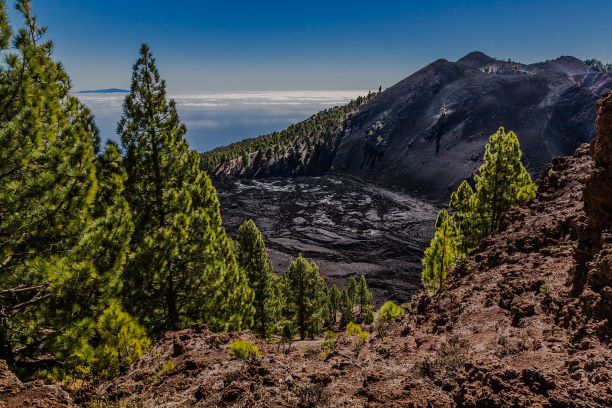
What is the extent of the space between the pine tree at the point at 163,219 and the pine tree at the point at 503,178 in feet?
58.1

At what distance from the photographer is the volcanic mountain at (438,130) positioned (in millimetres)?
116375

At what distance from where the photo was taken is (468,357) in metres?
7.08

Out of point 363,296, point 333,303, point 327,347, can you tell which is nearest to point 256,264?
point 327,347

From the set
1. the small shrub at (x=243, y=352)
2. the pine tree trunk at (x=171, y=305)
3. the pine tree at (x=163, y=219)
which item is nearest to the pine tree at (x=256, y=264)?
the pine tree at (x=163, y=219)

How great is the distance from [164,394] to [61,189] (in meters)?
4.42

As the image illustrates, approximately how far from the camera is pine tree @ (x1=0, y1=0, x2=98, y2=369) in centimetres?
746

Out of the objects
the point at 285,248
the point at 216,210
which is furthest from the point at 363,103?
the point at 216,210

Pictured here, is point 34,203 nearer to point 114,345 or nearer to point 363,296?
point 114,345

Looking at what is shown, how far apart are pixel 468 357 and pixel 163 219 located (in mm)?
11079

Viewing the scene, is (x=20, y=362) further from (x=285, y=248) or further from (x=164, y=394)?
(x=285, y=248)

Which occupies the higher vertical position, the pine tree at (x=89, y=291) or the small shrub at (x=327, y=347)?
the pine tree at (x=89, y=291)

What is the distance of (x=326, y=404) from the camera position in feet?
19.0

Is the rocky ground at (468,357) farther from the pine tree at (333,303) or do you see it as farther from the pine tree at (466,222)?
the pine tree at (333,303)

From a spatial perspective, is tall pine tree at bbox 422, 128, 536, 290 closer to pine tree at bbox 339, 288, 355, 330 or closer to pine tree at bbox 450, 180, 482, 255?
pine tree at bbox 450, 180, 482, 255
